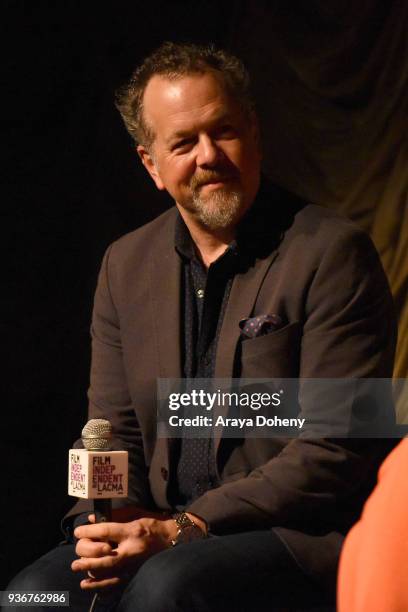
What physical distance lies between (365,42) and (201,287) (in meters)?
1.09

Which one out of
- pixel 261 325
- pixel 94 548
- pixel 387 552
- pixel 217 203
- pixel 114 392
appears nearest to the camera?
pixel 387 552

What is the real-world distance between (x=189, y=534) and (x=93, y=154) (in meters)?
1.51

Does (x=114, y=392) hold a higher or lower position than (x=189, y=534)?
higher

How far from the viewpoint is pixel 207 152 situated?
225cm

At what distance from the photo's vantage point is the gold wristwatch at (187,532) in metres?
2.05

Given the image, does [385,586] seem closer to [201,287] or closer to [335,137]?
[201,287]

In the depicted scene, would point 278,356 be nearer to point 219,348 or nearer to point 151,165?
point 219,348

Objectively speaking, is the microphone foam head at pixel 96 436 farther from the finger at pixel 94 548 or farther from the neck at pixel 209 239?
the neck at pixel 209 239

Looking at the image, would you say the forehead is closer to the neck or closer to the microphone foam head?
the neck

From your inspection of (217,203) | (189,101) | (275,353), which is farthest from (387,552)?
(189,101)

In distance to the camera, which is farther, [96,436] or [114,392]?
[114,392]

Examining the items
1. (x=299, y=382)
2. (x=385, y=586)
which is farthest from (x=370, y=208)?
(x=385, y=586)

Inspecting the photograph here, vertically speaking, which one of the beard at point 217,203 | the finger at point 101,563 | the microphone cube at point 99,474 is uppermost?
the beard at point 217,203

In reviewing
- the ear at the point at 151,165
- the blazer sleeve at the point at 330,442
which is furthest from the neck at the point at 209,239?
the blazer sleeve at the point at 330,442
